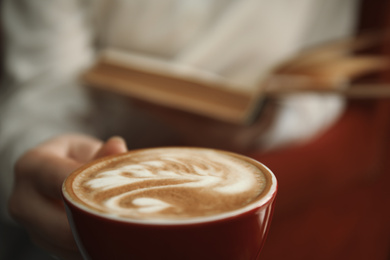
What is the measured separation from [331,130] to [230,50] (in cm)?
40

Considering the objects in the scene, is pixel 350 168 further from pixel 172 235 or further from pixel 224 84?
pixel 172 235

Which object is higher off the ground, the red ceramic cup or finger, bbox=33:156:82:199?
the red ceramic cup

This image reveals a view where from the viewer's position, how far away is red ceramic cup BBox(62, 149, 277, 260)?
225 mm

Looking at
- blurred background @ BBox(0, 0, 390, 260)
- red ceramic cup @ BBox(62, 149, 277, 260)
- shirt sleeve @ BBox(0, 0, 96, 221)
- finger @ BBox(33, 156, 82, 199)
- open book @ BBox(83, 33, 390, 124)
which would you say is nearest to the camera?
red ceramic cup @ BBox(62, 149, 277, 260)

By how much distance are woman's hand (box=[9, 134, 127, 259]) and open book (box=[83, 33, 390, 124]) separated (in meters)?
0.24

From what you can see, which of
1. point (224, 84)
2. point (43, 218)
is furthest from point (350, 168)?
point (43, 218)

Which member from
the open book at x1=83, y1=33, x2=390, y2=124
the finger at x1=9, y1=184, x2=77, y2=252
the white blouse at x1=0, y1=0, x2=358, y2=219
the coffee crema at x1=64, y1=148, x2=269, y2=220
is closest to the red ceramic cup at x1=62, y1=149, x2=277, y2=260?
the coffee crema at x1=64, y1=148, x2=269, y2=220

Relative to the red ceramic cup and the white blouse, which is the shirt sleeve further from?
the red ceramic cup

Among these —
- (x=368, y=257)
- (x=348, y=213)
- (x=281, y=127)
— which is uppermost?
(x=281, y=127)

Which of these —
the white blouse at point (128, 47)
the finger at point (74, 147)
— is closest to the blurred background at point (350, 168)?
the white blouse at point (128, 47)

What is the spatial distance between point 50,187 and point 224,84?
0.37 meters

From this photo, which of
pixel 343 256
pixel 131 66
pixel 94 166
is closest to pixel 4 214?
pixel 131 66

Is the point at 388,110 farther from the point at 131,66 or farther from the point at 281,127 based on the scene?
the point at 131,66

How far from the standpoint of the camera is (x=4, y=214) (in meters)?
0.79
